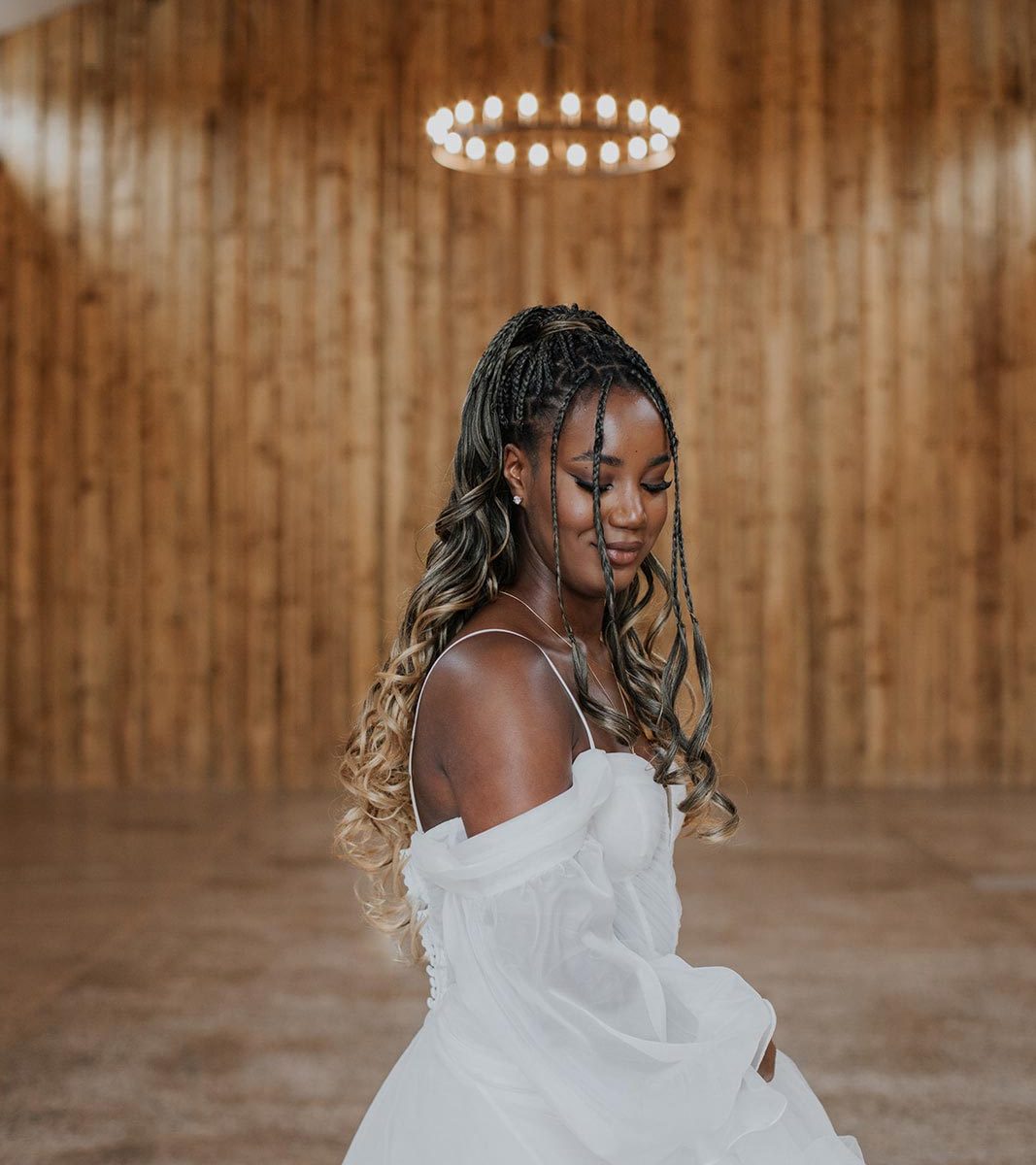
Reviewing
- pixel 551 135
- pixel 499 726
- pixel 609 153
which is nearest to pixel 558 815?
pixel 499 726

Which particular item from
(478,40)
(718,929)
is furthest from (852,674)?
(478,40)

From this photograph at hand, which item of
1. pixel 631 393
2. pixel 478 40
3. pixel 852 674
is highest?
pixel 478 40

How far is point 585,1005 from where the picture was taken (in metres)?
1.24

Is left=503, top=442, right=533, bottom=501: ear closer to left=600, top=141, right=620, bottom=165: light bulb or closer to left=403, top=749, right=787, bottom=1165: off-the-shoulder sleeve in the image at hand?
left=403, top=749, right=787, bottom=1165: off-the-shoulder sleeve

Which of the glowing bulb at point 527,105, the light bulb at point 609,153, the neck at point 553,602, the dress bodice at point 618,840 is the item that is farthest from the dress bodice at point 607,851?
the light bulb at point 609,153

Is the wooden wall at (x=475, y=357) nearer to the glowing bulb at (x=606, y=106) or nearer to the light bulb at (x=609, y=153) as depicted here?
the light bulb at (x=609, y=153)

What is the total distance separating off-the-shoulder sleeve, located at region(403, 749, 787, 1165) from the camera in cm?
123

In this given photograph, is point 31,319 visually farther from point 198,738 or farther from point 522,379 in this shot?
point 522,379

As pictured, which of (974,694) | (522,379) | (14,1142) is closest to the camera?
(522,379)

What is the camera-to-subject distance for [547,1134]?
1307mm

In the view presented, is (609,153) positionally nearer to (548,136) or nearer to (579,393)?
(548,136)

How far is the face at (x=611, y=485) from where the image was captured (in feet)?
4.49

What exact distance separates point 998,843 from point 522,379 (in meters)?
6.57

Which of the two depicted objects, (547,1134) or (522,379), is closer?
(547,1134)
